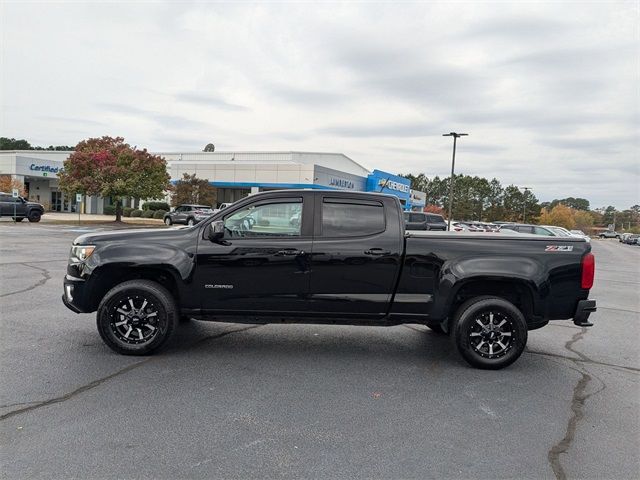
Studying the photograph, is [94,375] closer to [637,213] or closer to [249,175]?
[249,175]

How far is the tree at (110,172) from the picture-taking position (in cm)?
3409

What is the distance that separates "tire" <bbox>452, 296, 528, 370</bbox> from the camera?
17.8 ft

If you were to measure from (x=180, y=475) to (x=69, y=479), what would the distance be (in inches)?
26.3

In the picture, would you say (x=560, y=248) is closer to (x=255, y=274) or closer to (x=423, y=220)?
(x=255, y=274)

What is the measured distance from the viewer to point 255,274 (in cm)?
548

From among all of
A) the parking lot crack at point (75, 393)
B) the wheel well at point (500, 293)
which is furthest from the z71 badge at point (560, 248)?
the parking lot crack at point (75, 393)

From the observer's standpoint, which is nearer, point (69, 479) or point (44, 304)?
point (69, 479)

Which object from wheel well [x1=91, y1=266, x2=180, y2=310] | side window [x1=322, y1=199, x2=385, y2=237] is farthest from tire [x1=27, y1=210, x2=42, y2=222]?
side window [x1=322, y1=199, x2=385, y2=237]

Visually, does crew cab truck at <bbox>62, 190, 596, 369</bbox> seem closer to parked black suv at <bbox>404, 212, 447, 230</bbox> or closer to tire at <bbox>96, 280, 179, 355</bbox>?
tire at <bbox>96, 280, 179, 355</bbox>

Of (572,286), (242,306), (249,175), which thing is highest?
(249,175)

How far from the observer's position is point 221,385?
4.72m

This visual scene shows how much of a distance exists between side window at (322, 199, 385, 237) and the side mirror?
1140 mm

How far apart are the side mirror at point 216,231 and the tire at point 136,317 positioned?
2.70 ft

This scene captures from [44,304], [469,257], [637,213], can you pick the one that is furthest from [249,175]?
[637,213]
